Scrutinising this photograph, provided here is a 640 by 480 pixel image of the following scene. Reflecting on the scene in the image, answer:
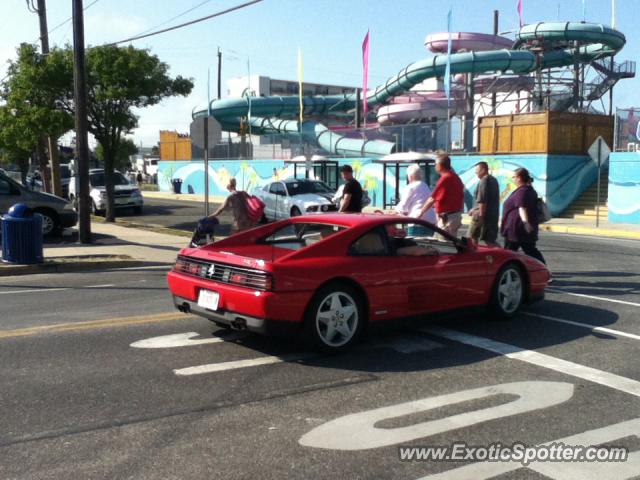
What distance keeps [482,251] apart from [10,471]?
17.1 feet

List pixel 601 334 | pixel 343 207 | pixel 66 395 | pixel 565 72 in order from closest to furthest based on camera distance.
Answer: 1. pixel 66 395
2. pixel 601 334
3. pixel 343 207
4. pixel 565 72

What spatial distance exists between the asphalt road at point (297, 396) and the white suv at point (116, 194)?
18530mm

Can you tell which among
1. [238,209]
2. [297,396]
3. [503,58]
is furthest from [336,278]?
[503,58]

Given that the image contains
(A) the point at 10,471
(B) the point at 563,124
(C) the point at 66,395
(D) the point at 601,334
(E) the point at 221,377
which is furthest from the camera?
(B) the point at 563,124

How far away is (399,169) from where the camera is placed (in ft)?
104

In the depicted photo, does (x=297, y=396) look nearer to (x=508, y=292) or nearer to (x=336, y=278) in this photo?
(x=336, y=278)

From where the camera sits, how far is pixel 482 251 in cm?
749

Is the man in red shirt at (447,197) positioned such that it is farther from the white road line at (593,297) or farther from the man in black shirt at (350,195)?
the white road line at (593,297)

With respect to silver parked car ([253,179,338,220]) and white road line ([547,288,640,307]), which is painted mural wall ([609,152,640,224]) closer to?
silver parked car ([253,179,338,220])

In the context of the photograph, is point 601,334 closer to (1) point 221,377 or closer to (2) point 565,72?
(1) point 221,377

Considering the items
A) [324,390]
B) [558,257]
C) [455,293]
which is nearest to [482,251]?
[455,293]

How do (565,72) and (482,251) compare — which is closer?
(482,251)

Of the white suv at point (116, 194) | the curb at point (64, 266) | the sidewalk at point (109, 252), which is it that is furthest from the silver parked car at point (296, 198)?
the curb at point (64, 266)

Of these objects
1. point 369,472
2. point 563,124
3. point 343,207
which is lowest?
point 369,472
